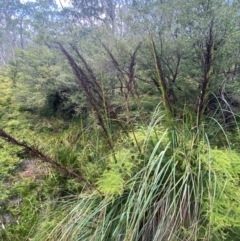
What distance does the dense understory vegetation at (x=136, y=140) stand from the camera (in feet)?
3.32

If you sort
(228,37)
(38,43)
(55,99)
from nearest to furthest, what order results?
(228,37)
(55,99)
(38,43)

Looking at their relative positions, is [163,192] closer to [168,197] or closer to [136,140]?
[168,197]

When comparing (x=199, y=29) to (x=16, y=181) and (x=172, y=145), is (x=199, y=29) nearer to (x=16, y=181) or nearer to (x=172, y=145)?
(x=172, y=145)

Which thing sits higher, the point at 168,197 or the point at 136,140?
the point at 136,140

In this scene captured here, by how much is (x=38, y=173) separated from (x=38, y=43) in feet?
14.5

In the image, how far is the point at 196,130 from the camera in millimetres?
1147

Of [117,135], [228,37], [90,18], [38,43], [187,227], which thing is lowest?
[187,227]

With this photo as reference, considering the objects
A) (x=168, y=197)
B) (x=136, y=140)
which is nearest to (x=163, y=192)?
(x=168, y=197)

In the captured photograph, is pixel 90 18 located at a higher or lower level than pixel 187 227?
higher

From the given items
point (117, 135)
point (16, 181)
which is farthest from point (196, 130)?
point (16, 181)

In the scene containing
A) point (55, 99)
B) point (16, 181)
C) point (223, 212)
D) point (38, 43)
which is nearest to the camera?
point (223, 212)

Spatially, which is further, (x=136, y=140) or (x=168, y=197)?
(x=136, y=140)

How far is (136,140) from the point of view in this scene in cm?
114

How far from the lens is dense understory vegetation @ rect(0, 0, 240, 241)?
1.01m
